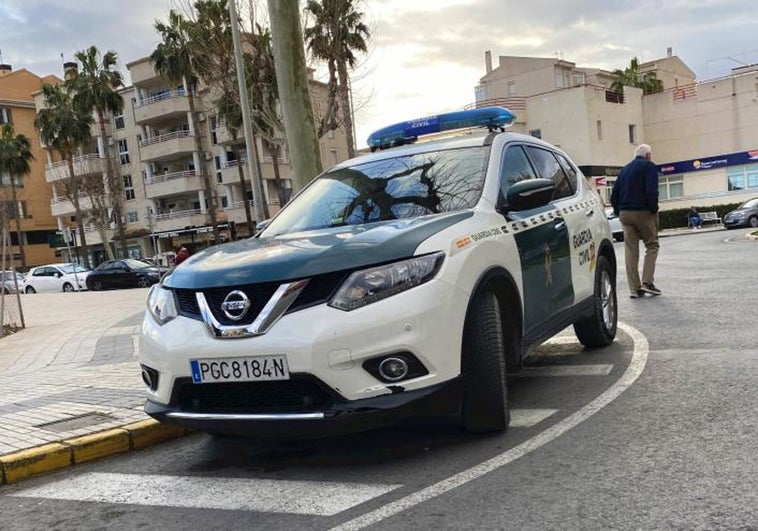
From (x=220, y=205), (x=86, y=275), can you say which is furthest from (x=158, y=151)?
(x=86, y=275)

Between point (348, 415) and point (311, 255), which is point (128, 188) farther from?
point (348, 415)

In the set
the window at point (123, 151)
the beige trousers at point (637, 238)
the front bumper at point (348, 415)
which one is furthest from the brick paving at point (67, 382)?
the window at point (123, 151)

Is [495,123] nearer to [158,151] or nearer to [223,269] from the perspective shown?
[223,269]

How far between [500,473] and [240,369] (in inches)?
56.1

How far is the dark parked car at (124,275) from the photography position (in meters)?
31.0

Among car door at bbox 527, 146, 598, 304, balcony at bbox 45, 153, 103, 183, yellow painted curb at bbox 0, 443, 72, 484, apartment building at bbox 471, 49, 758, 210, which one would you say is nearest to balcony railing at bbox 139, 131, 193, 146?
balcony at bbox 45, 153, 103, 183

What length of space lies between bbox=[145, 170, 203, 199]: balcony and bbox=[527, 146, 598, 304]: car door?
46.1 metres

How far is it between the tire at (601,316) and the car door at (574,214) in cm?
25

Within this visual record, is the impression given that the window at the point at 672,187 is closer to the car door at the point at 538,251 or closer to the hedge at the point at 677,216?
the hedge at the point at 677,216

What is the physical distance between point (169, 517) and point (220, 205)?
162 feet

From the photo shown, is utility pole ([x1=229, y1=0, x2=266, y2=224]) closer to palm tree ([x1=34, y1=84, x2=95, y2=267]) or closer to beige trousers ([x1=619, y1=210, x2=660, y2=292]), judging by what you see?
beige trousers ([x1=619, y1=210, x2=660, y2=292])

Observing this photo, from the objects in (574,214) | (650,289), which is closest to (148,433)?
(574,214)

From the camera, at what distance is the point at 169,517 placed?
133 inches

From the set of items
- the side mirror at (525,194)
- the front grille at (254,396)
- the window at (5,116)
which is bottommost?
the front grille at (254,396)
